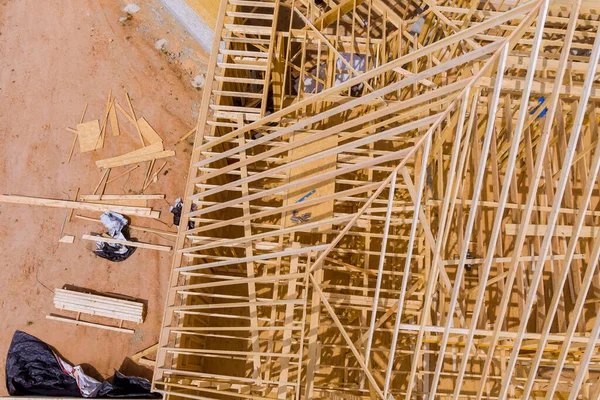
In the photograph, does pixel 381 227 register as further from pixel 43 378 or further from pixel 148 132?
pixel 43 378

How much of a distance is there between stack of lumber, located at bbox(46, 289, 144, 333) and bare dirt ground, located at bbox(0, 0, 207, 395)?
0.28 m

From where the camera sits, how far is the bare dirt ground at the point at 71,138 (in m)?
11.1

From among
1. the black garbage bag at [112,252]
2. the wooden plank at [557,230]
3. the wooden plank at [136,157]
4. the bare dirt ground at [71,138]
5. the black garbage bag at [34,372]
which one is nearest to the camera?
the wooden plank at [557,230]

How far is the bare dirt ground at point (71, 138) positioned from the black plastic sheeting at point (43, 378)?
32 centimetres

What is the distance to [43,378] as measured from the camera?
10.5 m

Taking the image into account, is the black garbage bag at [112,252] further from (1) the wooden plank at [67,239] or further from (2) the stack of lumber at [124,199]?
(2) the stack of lumber at [124,199]

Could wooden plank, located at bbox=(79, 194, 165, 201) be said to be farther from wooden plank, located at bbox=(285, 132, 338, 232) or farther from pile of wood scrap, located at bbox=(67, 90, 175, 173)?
wooden plank, located at bbox=(285, 132, 338, 232)

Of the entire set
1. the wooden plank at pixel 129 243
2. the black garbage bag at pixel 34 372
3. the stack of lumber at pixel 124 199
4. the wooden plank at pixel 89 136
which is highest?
the wooden plank at pixel 89 136

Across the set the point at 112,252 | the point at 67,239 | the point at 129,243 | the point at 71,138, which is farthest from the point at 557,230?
the point at 71,138

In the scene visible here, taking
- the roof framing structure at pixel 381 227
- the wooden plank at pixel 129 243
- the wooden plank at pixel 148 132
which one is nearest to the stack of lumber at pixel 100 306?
the wooden plank at pixel 129 243

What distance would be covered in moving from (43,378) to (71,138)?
21.0ft

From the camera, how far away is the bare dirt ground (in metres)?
11.1

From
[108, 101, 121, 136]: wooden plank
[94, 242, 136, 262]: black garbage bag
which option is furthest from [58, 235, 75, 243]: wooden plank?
[108, 101, 121, 136]: wooden plank

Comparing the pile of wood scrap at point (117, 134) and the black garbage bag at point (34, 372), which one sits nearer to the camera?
the black garbage bag at point (34, 372)
